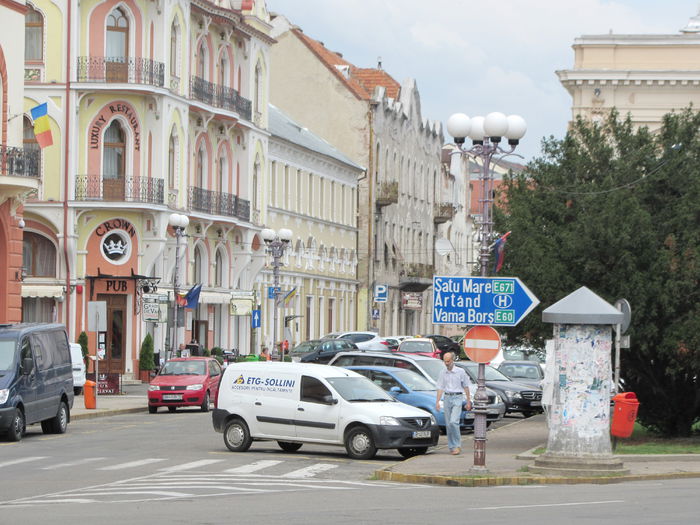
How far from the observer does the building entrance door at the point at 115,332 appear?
55.8 m

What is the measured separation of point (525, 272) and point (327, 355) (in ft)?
85.5

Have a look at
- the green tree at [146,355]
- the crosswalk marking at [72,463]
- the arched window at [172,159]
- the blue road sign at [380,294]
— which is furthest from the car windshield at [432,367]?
the blue road sign at [380,294]

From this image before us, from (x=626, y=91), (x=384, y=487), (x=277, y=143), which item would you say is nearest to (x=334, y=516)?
(x=384, y=487)

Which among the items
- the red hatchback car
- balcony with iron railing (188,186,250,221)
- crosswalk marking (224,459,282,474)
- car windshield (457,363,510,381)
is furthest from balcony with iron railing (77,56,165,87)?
crosswalk marking (224,459,282,474)

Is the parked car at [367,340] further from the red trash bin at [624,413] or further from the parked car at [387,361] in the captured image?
the red trash bin at [624,413]

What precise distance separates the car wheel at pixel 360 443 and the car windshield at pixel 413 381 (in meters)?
5.07

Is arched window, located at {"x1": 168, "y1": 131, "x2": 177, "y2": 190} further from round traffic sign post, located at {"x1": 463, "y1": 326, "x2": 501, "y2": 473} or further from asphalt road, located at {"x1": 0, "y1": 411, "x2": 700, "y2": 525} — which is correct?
round traffic sign post, located at {"x1": 463, "y1": 326, "x2": 501, "y2": 473}

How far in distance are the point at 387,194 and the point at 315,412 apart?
64.7 meters

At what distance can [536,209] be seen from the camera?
31141 millimetres

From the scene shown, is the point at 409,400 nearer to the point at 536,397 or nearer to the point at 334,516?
the point at 536,397

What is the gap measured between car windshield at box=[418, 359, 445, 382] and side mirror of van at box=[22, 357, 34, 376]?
909 centimetres

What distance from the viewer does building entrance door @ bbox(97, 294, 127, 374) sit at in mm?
55812

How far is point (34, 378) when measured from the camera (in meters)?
30.5

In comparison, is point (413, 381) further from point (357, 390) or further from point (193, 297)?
point (193, 297)
